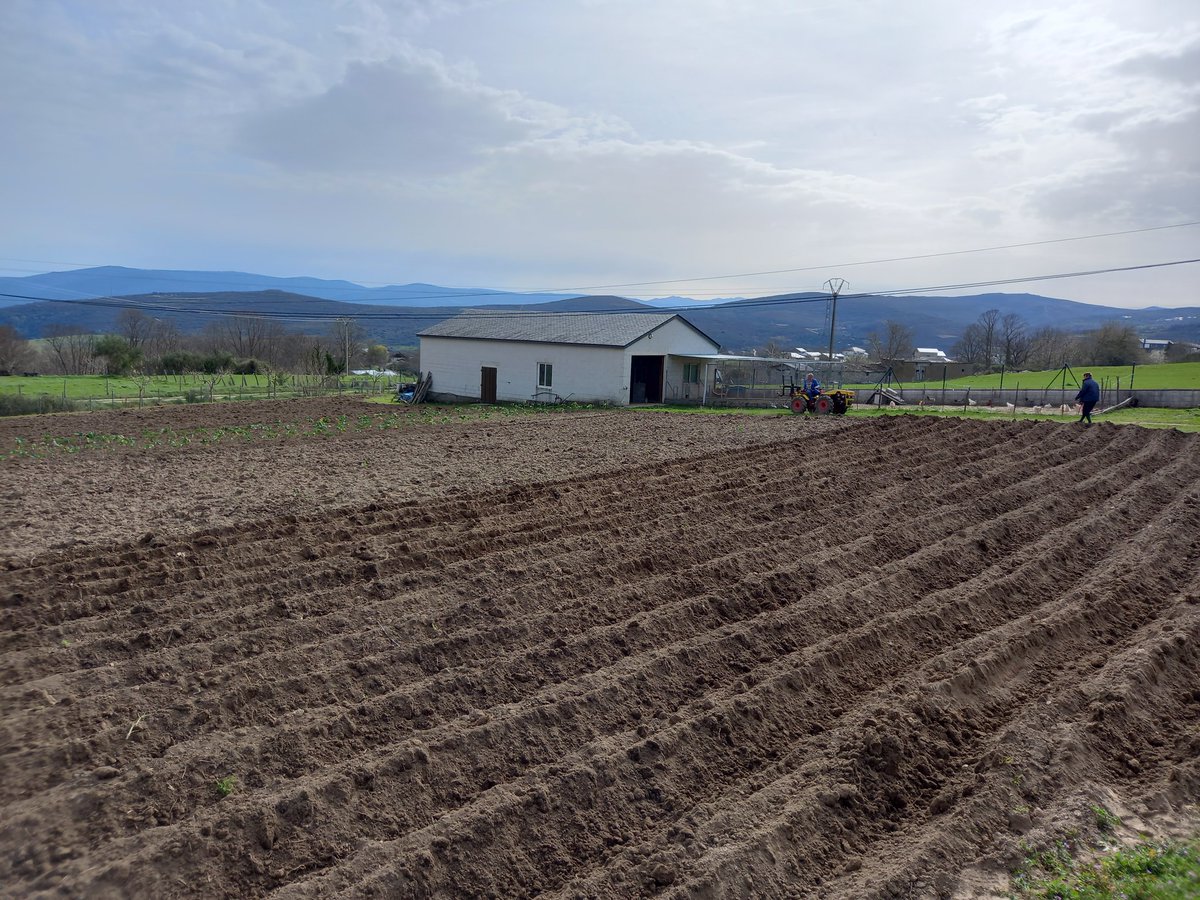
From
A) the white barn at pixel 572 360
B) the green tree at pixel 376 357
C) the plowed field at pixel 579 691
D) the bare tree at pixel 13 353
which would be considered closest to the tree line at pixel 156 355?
the bare tree at pixel 13 353

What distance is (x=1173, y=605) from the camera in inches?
322

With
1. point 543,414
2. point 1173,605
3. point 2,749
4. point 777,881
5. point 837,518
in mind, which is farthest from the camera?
point 543,414

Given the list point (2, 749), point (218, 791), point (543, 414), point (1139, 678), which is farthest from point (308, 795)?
point (543, 414)

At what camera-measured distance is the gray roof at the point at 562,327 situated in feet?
113

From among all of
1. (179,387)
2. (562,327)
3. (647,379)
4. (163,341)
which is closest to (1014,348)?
(647,379)

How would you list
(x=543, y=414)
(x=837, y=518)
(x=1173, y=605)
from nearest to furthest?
1. (x=1173, y=605)
2. (x=837, y=518)
3. (x=543, y=414)

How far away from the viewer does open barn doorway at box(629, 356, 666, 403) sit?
118ft

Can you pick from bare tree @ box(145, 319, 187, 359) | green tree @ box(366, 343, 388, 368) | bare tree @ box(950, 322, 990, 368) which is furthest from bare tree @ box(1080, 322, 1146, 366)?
bare tree @ box(145, 319, 187, 359)

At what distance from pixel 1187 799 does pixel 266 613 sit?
707cm

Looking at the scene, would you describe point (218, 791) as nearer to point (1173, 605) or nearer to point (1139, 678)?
point (1139, 678)

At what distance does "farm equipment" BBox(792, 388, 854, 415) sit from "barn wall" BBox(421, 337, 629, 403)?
8.29 m

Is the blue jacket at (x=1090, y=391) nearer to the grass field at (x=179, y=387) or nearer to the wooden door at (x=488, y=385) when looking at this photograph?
the wooden door at (x=488, y=385)

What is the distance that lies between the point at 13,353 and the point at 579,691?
5905cm

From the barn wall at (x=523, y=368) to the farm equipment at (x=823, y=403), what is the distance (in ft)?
27.2
